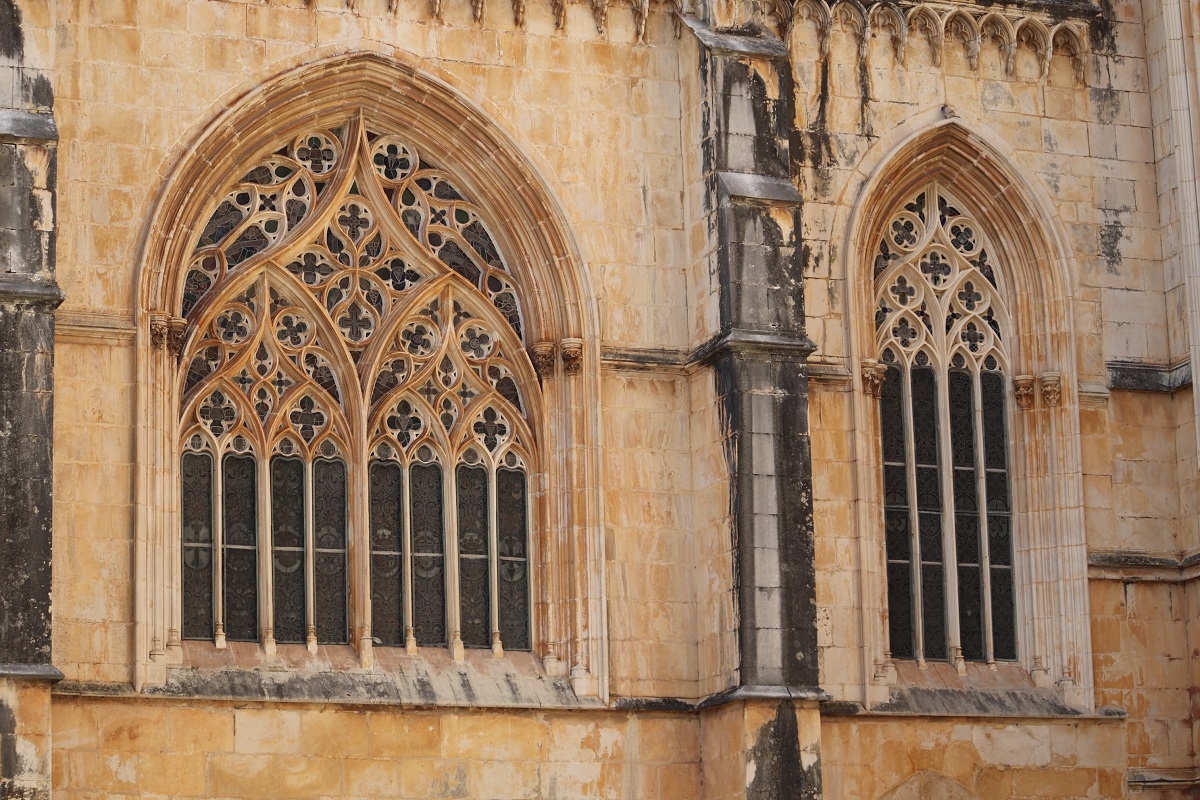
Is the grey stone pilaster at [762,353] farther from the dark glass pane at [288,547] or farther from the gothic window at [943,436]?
the dark glass pane at [288,547]

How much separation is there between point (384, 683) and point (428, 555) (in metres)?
1.38

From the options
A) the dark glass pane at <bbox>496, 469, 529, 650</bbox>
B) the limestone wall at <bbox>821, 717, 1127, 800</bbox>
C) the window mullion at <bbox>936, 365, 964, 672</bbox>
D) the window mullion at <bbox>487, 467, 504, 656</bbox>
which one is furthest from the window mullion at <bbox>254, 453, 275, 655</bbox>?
the window mullion at <bbox>936, 365, 964, 672</bbox>

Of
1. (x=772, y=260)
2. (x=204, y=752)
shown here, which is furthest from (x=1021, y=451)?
(x=204, y=752)

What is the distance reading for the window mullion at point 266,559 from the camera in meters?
21.1

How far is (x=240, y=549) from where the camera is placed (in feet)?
69.7

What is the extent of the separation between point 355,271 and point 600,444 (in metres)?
2.71

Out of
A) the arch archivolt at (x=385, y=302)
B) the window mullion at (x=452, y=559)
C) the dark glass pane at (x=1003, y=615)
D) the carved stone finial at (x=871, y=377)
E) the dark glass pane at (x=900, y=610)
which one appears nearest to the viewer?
the arch archivolt at (x=385, y=302)

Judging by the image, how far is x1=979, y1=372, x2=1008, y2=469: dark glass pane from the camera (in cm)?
2366

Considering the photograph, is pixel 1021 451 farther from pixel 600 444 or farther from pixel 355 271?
pixel 355 271

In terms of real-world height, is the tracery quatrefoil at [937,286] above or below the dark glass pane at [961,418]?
above

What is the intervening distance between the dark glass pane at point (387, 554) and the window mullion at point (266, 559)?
0.91m

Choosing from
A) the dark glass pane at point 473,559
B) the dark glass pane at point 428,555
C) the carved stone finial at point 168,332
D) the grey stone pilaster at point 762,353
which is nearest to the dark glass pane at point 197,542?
the carved stone finial at point 168,332

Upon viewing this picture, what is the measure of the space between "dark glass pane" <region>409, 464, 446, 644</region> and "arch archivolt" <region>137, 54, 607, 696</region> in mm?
214

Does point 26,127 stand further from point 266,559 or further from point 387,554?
point 387,554
